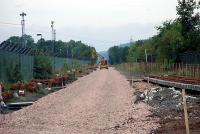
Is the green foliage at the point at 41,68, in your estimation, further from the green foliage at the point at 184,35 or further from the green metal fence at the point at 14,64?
the green foliage at the point at 184,35

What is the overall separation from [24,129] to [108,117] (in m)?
4.32

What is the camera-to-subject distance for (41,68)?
184ft

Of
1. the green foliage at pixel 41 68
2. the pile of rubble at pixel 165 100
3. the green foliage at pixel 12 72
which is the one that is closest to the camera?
the pile of rubble at pixel 165 100

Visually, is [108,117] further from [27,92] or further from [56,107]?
[27,92]

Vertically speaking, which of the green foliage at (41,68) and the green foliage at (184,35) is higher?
the green foliage at (184,35)

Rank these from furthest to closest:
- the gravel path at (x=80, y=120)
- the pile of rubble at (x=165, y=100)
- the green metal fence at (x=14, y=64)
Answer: the green metal fence at (x=14, y=64)
the pile of rubble at (x=165, y=100)
the gravel path at (x=80, y=120)

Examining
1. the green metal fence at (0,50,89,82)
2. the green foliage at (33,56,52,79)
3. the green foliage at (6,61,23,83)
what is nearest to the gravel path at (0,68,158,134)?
the green metal fence at (0,50,89,82)

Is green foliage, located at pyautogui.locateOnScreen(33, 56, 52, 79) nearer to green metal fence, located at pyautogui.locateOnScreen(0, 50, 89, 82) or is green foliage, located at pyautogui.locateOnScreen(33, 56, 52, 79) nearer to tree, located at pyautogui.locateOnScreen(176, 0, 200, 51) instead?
green metal fence, located at pyautogui.locateOnScreen(0, 50, 89, 82)

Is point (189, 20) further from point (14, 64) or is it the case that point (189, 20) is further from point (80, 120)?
point (80, 120)

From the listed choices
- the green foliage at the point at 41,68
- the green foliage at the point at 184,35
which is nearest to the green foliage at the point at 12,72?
the green foliage at the point at 41,68

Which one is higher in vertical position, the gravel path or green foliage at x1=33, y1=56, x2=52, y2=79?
green foliage at x1=33, y1=56, x2=52, y2=79

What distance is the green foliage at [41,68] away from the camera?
5533cm

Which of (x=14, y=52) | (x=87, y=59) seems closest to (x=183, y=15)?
(x=14, y=52)

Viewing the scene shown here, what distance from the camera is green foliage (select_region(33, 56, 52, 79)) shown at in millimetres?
55331
